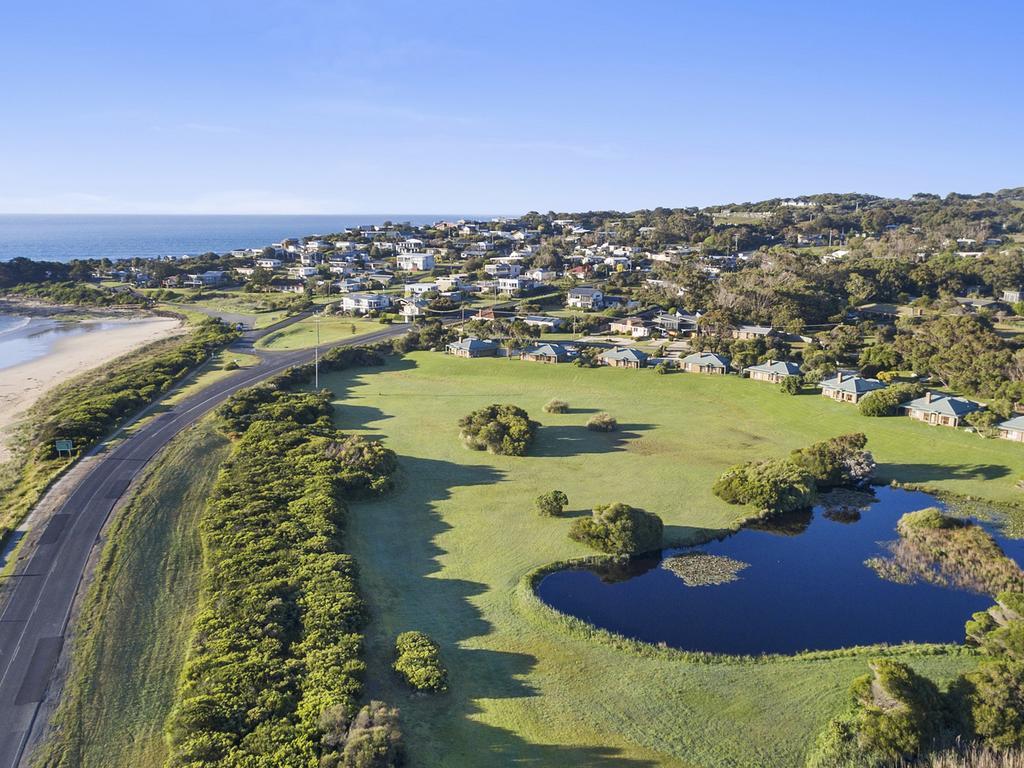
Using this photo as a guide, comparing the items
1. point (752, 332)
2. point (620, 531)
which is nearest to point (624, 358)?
point (752, 332)

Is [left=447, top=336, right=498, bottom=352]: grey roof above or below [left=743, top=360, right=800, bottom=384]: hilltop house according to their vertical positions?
above

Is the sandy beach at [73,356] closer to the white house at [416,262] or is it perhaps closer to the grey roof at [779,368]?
the white house at [416,262]

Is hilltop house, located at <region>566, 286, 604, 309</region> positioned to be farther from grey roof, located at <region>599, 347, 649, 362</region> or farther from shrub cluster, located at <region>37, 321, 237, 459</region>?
shrub cluster, located at <region>37, 321, 237, 459</region>

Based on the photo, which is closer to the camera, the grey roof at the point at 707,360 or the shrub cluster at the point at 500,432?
the shrub cluster at the point at 500,432

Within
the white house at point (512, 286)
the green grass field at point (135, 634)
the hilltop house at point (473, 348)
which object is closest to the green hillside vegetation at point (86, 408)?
the green grass field at point (135, 634)

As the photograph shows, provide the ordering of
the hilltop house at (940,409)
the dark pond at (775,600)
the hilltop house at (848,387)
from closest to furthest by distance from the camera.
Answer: the dark pond at (775,600) < the hilltop house at (940,409) < the hilltop house at (848,387)

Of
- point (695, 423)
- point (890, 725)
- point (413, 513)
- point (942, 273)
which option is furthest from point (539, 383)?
point (942, 273)

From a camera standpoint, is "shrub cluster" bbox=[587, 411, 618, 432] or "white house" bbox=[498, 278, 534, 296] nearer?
"shrub cluster" bbox=[587, 411, 618, 432]

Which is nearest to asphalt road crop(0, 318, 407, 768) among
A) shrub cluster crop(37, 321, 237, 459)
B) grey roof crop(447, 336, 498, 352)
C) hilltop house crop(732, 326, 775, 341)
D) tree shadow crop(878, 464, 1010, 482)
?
shrub cluster crop(37, 321, 237, 459)
